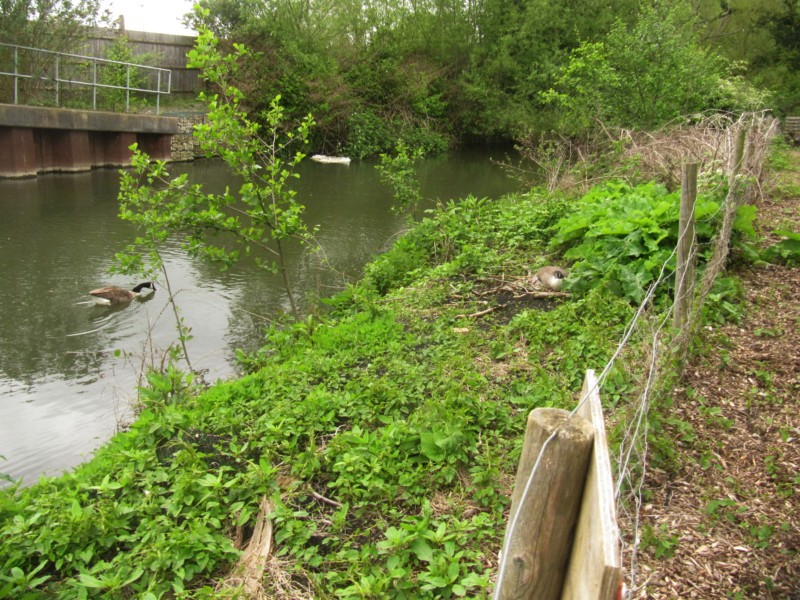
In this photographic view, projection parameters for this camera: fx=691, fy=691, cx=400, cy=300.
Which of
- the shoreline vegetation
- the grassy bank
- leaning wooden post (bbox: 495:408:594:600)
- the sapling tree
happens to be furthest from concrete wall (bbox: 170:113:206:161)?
leaning wooden post (bbox: 495:408:594:600)

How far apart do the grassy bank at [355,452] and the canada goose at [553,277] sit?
0.58ft

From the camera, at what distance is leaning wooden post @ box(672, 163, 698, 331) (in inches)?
157

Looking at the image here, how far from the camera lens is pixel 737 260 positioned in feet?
Answer: 20.1

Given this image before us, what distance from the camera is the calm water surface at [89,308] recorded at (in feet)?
17.9

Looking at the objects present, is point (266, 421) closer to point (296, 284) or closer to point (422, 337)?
point (422, 337)

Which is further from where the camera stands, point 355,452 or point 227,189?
point 227,189

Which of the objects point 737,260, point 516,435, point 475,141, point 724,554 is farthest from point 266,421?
point 475,141

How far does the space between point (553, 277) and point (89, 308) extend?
5.15m

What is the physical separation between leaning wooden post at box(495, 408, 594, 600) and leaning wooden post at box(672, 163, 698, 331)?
7.49 ft

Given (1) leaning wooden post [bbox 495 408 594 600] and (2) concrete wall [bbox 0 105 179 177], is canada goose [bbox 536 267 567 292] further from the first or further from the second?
(2) concrete wall [bbox 0 105 179 177]

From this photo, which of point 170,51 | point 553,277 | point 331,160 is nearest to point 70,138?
point 331,160

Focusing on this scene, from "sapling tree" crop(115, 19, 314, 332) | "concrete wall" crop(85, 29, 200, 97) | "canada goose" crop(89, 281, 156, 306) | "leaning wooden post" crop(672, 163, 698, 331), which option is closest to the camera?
"leaning wooden post" crop(672, 163, 698, 331)

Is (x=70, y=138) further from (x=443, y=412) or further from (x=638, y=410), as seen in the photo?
(x=638, y=410)

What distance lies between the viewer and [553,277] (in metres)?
6.48
